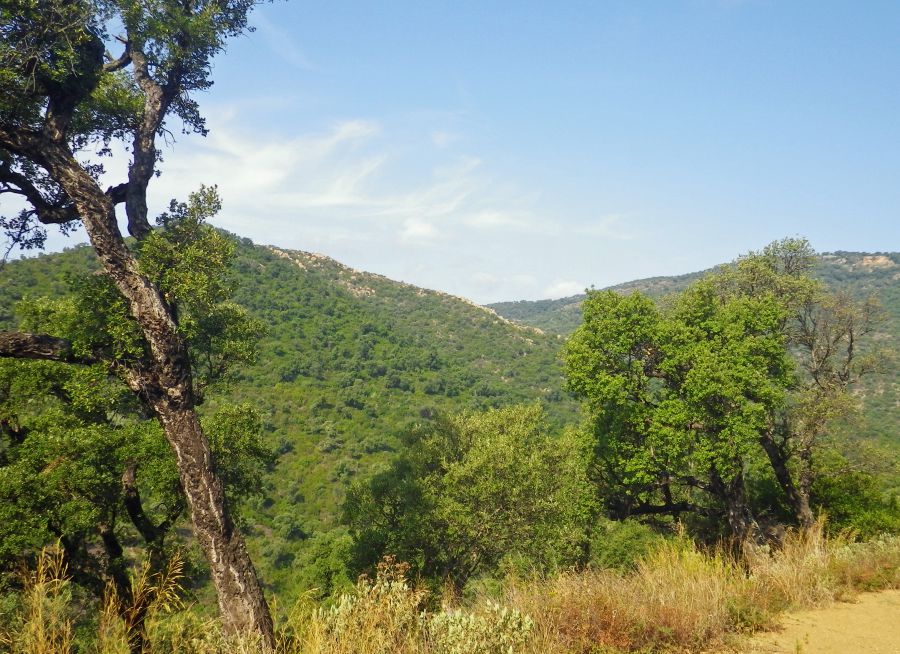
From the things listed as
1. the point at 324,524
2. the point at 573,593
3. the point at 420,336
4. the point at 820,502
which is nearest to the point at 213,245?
the point at 573,593

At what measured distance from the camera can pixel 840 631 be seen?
6.12 metres

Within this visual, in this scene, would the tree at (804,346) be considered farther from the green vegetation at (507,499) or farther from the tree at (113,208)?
the tree at (113,208)

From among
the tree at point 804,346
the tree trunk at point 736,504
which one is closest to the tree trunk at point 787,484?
the tree at point 804,346

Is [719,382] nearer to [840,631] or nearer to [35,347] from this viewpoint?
[840,631]

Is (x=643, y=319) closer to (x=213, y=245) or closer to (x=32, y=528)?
(x=213, y=245)

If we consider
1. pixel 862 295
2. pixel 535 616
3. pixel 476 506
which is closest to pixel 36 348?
pixel 535 616

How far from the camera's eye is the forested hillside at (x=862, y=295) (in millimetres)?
45844

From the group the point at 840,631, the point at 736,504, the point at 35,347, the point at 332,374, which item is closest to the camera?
the point at 840,631

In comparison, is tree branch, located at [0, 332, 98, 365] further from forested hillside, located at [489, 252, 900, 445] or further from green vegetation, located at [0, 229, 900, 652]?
forested hillside, located at [489, 252, 900, 445]

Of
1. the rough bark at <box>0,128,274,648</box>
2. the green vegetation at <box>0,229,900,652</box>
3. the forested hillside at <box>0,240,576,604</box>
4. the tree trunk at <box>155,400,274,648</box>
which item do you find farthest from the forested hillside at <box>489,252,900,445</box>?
the forested hillside at <box>0,240,576,604</box>

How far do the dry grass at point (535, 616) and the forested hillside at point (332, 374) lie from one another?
17027 mm

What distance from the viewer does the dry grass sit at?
426cm

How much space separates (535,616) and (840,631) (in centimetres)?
417

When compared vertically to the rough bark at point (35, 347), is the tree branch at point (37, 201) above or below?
above
